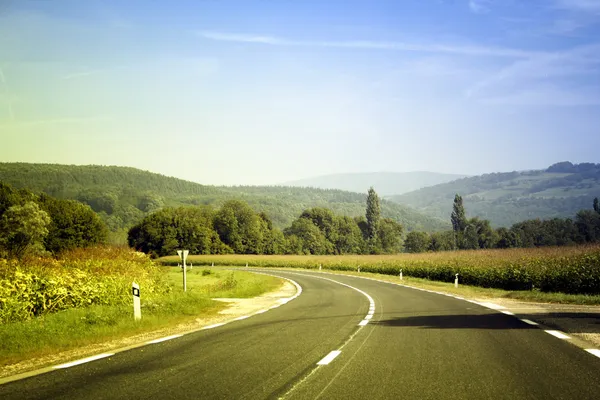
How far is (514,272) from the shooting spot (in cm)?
3036

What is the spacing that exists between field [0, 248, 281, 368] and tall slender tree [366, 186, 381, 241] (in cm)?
12744

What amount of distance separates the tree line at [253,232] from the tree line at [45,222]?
9.31 m

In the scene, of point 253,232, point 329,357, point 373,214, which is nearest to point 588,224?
point 373,214

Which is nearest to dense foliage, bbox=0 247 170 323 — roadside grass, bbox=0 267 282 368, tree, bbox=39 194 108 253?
roadside grass, bbox=0 267 282 368

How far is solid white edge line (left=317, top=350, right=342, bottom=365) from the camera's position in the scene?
26.1ft

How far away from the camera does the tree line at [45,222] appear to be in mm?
69438

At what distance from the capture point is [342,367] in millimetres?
7547

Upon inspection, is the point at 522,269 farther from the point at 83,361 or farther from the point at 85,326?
the point at 83,361

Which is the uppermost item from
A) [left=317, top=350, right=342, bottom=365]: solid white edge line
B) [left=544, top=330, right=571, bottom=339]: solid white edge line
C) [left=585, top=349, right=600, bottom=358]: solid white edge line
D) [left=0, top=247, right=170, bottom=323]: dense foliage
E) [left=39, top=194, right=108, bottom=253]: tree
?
[left=39, top=194, right=108, bottom=253]: tree

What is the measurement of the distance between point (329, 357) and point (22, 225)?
70.5 metres

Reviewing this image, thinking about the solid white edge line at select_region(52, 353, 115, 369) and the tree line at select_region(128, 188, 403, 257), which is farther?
the tree line at select_region(128, 188, 403, 257)

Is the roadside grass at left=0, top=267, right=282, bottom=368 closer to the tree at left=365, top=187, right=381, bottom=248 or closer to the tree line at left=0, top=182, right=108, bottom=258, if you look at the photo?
the tree line at left=0, top=182, right=108, bottom=258

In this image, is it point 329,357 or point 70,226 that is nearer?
point 329,357

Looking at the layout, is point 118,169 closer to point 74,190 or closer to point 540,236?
point 74,190
